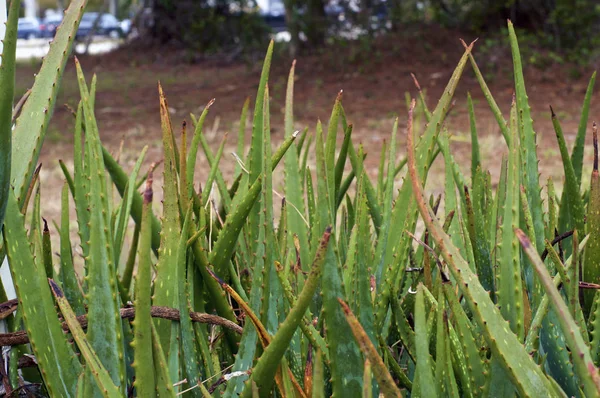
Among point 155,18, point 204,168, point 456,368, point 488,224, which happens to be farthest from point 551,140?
point 155,18

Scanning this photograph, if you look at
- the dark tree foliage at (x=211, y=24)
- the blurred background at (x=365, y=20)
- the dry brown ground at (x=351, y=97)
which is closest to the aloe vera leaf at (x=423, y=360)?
the dry brown ground at (x=351, y=97)

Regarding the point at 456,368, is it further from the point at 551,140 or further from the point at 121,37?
the point at 121,37

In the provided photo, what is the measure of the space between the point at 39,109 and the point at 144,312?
0.42m

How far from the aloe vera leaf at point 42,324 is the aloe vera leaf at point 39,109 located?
0.43 feet

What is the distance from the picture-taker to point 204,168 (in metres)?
6.79

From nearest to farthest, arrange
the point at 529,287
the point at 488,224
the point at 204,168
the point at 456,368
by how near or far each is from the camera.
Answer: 1. the point at 456,368
2. the point at 529,287
3. the point at 488,224
4. the point at 204,168

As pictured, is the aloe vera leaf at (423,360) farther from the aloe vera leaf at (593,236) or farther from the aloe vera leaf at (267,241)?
the aloe vera leaf at (593,236)

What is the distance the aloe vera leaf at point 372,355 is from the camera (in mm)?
733

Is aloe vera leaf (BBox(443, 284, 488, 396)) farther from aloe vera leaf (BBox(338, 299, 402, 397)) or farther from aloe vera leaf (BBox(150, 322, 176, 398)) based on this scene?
aloe vera leaf (BBox(150, 322, 176, 398))

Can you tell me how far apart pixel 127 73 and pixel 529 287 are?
1321cm

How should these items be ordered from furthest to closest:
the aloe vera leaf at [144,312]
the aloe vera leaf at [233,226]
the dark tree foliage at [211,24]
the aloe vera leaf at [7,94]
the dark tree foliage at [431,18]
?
the dark tree foliage at [211,24]
the dark tree foliage at [431,18]
the aloe vera leaf at [233,226]
the aloe vera leaf at [7,94]
the aloe vera leaf at [144,312]

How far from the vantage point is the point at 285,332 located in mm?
773

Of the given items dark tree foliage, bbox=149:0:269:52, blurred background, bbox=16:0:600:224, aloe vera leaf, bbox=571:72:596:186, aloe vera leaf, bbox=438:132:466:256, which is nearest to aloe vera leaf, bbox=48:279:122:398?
aloe vera leaf, bbox=438:132:466:256

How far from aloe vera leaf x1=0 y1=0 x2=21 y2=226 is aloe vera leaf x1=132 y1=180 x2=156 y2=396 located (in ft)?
0.79
